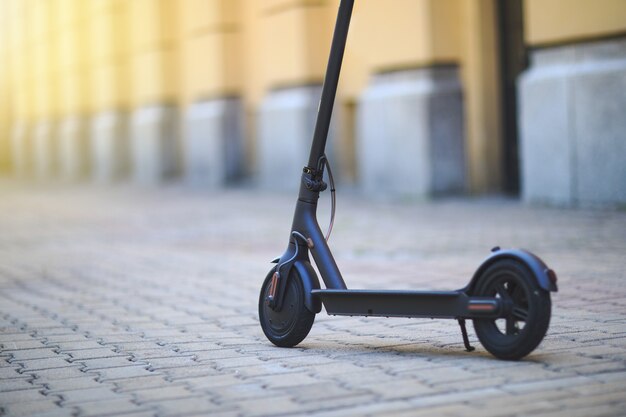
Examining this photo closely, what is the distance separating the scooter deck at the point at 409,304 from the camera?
14.2 ft

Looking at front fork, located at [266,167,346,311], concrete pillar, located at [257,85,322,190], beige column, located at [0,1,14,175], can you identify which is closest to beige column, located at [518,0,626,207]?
concrete pillar, located at [257,85,322,190]

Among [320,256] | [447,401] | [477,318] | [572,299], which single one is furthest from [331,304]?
[572,299]

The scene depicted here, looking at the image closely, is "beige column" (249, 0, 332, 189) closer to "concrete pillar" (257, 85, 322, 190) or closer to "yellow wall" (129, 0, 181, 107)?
"concrete pillar" (257, 85, 322, 190)

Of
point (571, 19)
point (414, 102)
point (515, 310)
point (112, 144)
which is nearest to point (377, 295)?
point (515, 310)

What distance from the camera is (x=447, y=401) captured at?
12.5ft

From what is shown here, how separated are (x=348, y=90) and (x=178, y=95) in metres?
6.50

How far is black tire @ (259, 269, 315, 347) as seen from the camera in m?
4.91

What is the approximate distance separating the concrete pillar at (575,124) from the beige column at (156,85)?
38.9ft

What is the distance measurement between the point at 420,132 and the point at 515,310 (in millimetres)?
9722

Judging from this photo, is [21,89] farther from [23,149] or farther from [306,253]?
[306,253]

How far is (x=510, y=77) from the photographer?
1402 cm

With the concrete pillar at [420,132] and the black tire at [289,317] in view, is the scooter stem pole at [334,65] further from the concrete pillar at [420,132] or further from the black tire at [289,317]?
the concrete pillar at [420,132]

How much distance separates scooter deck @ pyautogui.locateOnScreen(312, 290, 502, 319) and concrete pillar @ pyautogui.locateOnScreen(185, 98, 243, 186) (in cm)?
1553

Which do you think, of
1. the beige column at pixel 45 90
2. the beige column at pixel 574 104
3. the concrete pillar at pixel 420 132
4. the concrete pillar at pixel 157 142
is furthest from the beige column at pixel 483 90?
the beige column at pixel 45 90
